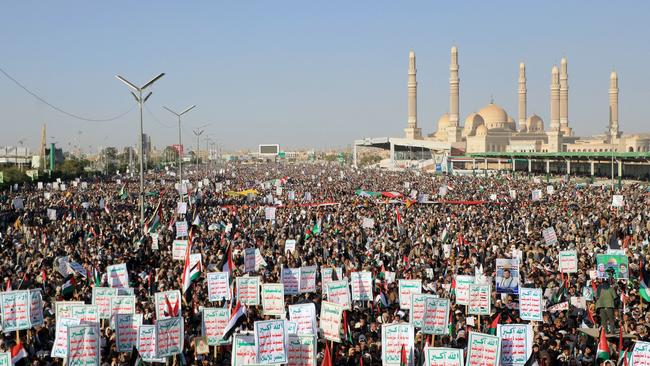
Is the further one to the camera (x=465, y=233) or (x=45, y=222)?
(x=45, y=222)

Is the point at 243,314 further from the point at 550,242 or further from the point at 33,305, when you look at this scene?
the point at 550,242

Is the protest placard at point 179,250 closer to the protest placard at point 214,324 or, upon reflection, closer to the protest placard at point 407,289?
the protest placard at point 407,289

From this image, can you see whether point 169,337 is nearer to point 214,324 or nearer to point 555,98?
point 214,324

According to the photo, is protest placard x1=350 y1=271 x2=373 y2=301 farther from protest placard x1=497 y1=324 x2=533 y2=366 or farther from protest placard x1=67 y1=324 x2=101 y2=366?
protest placard x1=67 y1=324 x2=101 y2=366

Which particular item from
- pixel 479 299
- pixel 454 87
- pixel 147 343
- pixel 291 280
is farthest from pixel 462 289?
pixel 454 87

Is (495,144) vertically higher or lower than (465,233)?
higher

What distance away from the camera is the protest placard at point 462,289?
11.3 meters

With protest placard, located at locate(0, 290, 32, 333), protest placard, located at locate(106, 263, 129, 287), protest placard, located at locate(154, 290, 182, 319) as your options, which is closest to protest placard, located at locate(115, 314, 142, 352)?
protest placard, located at locate(154, 290, 182, 319)

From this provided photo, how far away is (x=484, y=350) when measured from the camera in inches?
307

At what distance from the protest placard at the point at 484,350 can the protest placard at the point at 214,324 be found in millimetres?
3034

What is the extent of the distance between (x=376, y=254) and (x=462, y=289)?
689 cm

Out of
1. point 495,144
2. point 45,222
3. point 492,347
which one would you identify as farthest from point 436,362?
point 495,144

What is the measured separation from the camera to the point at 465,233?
884 inches

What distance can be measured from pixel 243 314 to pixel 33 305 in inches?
99.7
